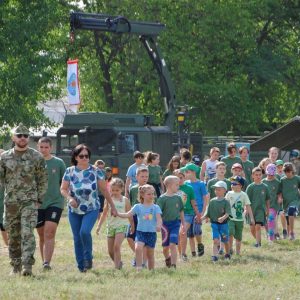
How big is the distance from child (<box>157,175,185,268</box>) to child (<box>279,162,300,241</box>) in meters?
6.38

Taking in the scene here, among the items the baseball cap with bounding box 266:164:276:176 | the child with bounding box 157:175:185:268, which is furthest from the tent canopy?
the child with bounding box 157:175:185:268

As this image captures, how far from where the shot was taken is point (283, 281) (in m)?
14.0

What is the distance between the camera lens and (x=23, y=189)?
1402 cm

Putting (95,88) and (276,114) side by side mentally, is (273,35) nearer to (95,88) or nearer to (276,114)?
(276,114)

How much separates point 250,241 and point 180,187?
13.3ft

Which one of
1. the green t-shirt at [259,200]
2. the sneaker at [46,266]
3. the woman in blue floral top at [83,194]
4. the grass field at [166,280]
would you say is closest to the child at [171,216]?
the grass field at [166,280]

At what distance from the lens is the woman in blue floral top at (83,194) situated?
48.2 feet

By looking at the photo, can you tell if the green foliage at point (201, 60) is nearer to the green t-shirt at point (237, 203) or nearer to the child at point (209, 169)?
the child at point (209, 169)

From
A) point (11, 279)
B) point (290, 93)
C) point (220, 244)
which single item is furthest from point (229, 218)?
point (290, 93)

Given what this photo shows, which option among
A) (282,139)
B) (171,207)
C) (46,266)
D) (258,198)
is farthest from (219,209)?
(282,139)

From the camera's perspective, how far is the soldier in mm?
13930

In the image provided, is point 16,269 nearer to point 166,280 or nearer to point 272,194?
point 166,280

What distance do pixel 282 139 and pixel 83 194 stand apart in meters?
21.0

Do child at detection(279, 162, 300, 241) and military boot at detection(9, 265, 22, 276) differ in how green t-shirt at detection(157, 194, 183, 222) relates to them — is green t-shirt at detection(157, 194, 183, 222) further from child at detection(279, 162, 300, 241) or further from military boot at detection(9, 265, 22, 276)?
child at detection(279, 162, 300, 241)
